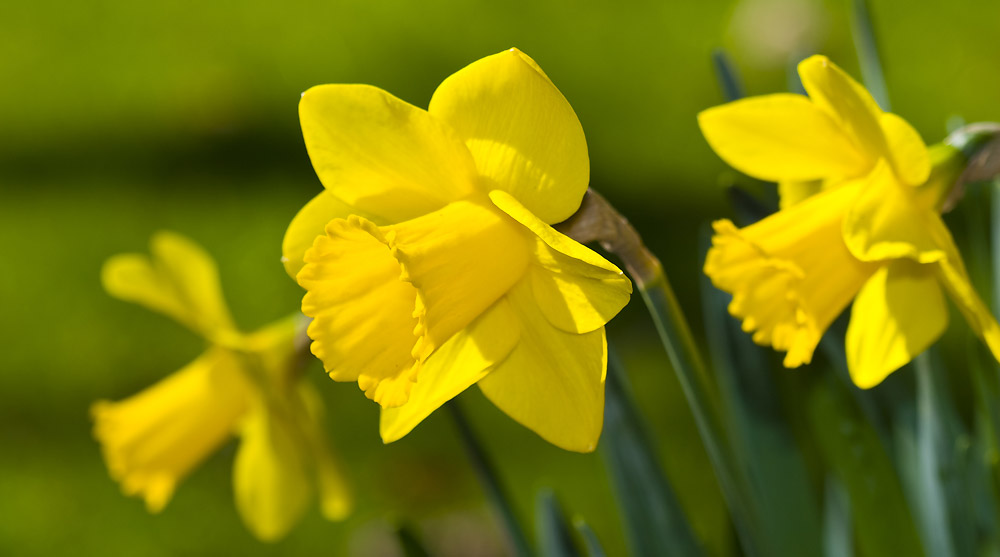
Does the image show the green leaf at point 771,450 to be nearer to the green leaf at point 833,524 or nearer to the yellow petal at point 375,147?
the green leaf at point 833,524

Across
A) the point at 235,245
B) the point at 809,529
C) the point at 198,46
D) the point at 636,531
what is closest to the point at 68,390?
the point at 235,245

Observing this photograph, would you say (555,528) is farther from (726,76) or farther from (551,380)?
(726,76)

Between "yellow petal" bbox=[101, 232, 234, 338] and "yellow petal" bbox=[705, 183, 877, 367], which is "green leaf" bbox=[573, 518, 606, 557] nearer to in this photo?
"yellow petal" bbox=[705, 183, 877, 367]

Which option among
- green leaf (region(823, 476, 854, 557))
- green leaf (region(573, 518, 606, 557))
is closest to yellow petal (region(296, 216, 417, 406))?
green leaf (region(573, 518, 606, 557))

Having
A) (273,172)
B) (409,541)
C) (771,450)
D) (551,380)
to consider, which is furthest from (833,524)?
(273,172)

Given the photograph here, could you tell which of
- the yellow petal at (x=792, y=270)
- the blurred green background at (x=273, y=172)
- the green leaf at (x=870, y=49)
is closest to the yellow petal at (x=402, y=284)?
the yellow petal at (x=792, y=270)

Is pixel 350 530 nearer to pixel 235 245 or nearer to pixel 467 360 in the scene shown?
pixel 235 245
